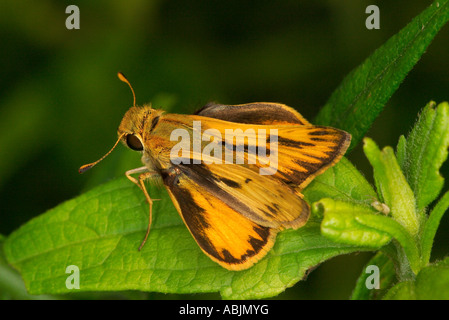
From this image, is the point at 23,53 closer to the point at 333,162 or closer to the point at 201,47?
the point at 201,47

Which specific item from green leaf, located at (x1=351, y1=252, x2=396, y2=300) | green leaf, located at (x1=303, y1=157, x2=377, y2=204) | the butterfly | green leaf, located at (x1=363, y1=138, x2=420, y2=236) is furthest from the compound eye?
green leaf, located at (x1=351, y1=252, x2=396, y2=300)

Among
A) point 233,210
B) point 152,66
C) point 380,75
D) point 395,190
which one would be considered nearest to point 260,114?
point 233,210

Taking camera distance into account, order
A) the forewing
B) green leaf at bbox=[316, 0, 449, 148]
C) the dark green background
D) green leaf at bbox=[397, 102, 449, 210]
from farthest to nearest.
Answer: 1. the dark green background
2. the forewing
3. green leaf at bbox=[316, 0, 449, 148]
4. green leaf at bbox=[397, 102, 449, 210]

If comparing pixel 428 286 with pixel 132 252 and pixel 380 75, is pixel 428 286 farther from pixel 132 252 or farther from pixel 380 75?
pixel 132 252

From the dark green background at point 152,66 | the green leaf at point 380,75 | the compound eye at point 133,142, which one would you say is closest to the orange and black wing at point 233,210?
the compound eye at point 133,142

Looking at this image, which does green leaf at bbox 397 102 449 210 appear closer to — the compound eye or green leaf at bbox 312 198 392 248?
green leaf at bbox 312 198 392 248

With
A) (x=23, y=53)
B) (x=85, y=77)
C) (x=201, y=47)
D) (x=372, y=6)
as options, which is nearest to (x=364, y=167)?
(x=372, y=6)
